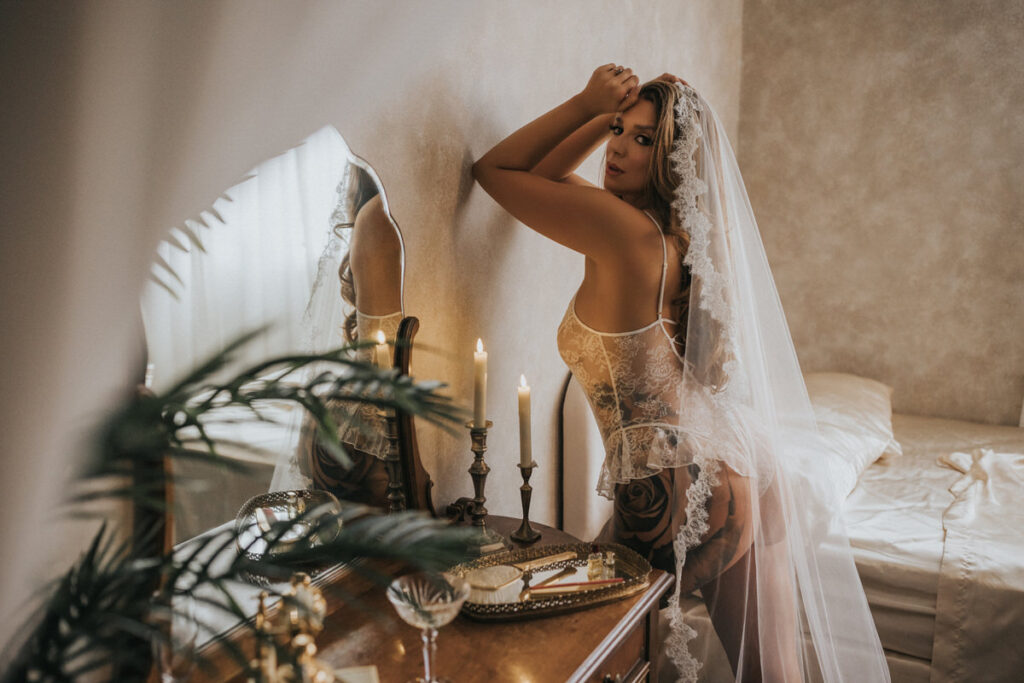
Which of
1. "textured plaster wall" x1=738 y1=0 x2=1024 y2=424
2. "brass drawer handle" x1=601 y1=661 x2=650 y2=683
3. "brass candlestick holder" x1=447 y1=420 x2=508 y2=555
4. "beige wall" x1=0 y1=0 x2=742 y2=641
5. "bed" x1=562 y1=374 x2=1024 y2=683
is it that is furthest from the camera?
"textured plaster wall" x1=738 y1=0 x2=1024 y2=424

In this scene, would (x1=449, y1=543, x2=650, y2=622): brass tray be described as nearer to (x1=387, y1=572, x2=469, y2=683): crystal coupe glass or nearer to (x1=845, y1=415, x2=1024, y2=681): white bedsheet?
(x1=387, y1=572, x2=469, y2=683): crystal coupe glass

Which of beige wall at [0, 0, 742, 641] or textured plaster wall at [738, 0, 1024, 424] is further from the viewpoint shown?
textured plaster wall at [738, 0, 1024, 424]

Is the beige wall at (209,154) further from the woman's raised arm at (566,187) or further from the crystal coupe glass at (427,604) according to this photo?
the crystal coupe glass at (427,604)

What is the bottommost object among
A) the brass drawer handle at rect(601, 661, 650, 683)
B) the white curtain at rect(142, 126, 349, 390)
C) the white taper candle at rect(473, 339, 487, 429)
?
the brass drawer handle at rect(601, 661, 650, 683)

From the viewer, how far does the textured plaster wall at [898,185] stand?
3.48 meters

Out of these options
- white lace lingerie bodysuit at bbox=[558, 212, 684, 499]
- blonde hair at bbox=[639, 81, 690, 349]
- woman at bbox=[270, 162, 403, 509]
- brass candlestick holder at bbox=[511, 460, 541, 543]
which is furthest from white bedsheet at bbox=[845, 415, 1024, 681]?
woman at bbox=[270, 162, 403, 509]

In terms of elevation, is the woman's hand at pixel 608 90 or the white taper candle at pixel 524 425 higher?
the woman's hand at pixel 608 90

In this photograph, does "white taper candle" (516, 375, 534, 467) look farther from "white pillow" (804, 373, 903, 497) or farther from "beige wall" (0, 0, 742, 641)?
"white pillow" (804, 373, 903, 497)

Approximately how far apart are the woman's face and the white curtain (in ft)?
2.36

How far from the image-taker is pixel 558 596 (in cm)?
116

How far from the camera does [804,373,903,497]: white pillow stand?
2.60m

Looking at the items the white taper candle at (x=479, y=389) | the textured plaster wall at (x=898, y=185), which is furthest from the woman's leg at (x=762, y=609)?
the textured plaster wall at (x=898, y=185)

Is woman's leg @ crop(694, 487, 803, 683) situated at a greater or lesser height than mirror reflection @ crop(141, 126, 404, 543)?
lesser

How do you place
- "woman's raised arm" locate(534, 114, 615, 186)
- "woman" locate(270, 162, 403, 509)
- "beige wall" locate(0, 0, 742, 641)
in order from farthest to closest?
"woman's raised arm" locate(534, 114, 615, 186) → "woman" locate(270, 162, 403, 509) → "beige wall" locate(0, 0, 742, 641)
